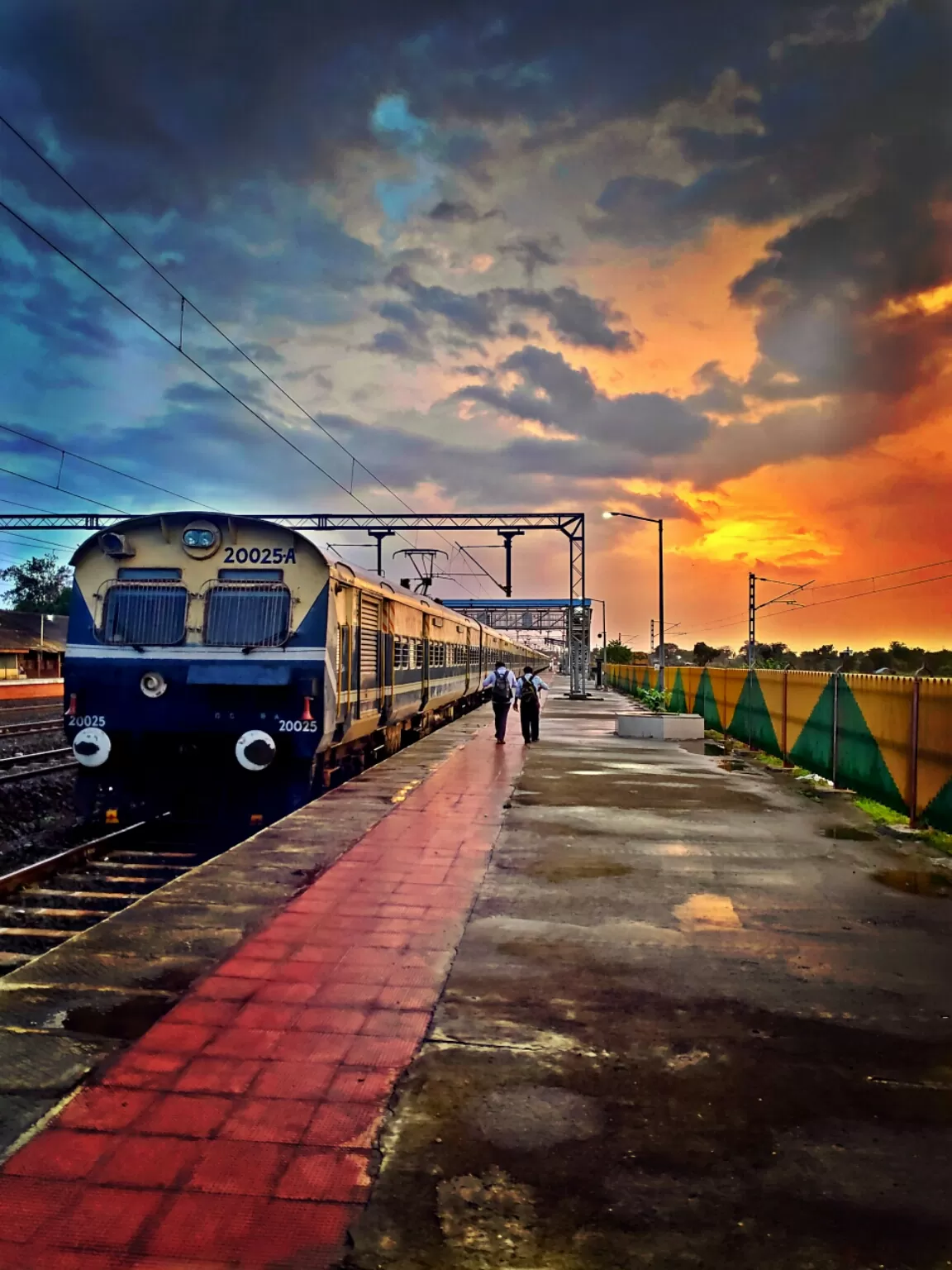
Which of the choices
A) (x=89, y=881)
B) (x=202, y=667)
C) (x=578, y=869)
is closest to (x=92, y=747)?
(x=202, y=667)

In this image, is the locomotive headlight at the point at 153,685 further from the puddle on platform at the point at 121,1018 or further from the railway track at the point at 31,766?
the railway track at the point at 31,766

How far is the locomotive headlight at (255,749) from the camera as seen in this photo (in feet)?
29.7

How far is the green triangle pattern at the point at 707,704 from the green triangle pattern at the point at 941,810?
37.3 feet

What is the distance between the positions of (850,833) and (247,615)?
6.50 m

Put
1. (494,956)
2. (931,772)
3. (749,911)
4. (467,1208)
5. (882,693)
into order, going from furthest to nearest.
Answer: (882,693) < (931,772) < (749,911) < (494,956) < (467,1208)

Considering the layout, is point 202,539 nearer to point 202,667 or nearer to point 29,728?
point 202,667

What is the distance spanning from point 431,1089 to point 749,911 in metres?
3.17

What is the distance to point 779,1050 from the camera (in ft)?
12.5

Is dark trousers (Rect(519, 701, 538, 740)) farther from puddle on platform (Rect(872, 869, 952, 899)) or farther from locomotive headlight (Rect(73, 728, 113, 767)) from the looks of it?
puddle on platform (Rect(872, 869, 952, 899))

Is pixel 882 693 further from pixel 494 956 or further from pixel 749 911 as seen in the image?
pixel 494 956

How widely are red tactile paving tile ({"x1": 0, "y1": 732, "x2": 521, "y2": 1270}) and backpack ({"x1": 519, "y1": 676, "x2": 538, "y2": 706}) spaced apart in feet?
36.5

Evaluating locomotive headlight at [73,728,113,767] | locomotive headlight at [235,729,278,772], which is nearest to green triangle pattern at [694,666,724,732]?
locomotive headlight at [235,729,278,772]

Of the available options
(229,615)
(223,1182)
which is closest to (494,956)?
(223,1182)

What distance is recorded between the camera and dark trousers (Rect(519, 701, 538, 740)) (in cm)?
1681
